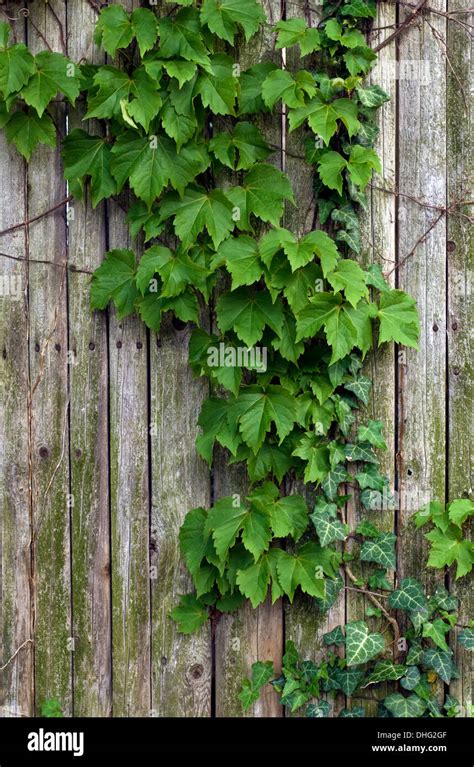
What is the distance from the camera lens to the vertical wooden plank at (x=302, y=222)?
2561mm

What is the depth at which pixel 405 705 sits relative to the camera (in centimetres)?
252

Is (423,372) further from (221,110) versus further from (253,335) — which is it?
(221,110)

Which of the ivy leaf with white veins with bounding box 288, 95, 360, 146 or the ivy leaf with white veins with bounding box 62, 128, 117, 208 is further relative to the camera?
the ivy leaf with white veins with bounding box 62, 128, 117, 208

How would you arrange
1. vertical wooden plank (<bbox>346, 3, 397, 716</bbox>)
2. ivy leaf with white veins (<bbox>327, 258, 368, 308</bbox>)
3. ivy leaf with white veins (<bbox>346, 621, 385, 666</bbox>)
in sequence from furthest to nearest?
vertical wooden plank (<bbox>346, 3, 397, 716</bbox>) < ivy leaf with white veins (<bbox>346, 621, 385, 666</bbox>) < ivy leaf with white veins (<bbox>327, 258, 368, 308</bbox>)

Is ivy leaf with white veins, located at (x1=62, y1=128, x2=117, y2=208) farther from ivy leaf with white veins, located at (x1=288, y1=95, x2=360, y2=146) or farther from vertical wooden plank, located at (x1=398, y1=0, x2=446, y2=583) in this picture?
vertical wooden plank, located at (x1=398, y1=0, x2=446, y2=583)

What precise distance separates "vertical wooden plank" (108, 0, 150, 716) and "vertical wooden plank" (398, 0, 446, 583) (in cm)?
92

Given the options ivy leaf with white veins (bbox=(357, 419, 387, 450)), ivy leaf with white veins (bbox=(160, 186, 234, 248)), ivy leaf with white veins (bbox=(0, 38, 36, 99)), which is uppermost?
ivy leaf with white veins (bbox=(0, 38, 36, 99))

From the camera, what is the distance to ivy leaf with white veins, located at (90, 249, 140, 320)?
2.56 metres

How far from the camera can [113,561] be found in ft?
8.80

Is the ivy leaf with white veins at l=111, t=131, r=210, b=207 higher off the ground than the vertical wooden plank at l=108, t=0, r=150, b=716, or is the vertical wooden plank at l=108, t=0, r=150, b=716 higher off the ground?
the ivy leaf with white veins at l=111, t=131, r=210, b=207

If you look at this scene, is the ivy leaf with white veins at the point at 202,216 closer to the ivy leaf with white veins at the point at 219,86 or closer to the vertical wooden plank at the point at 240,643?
the ivy leaf with white veins at the point at 219,86

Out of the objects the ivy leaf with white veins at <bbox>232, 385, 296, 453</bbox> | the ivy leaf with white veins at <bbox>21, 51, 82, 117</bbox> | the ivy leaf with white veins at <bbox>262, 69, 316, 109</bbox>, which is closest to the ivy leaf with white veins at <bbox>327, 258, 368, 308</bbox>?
the ivy leaf with white veins at <bbox>232, 385, 296, 453</bbox>

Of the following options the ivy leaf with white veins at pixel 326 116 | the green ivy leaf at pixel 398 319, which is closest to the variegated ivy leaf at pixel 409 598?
the green ivy leaf at pixel 398 319

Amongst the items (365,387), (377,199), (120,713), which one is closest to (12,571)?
(120,713)
